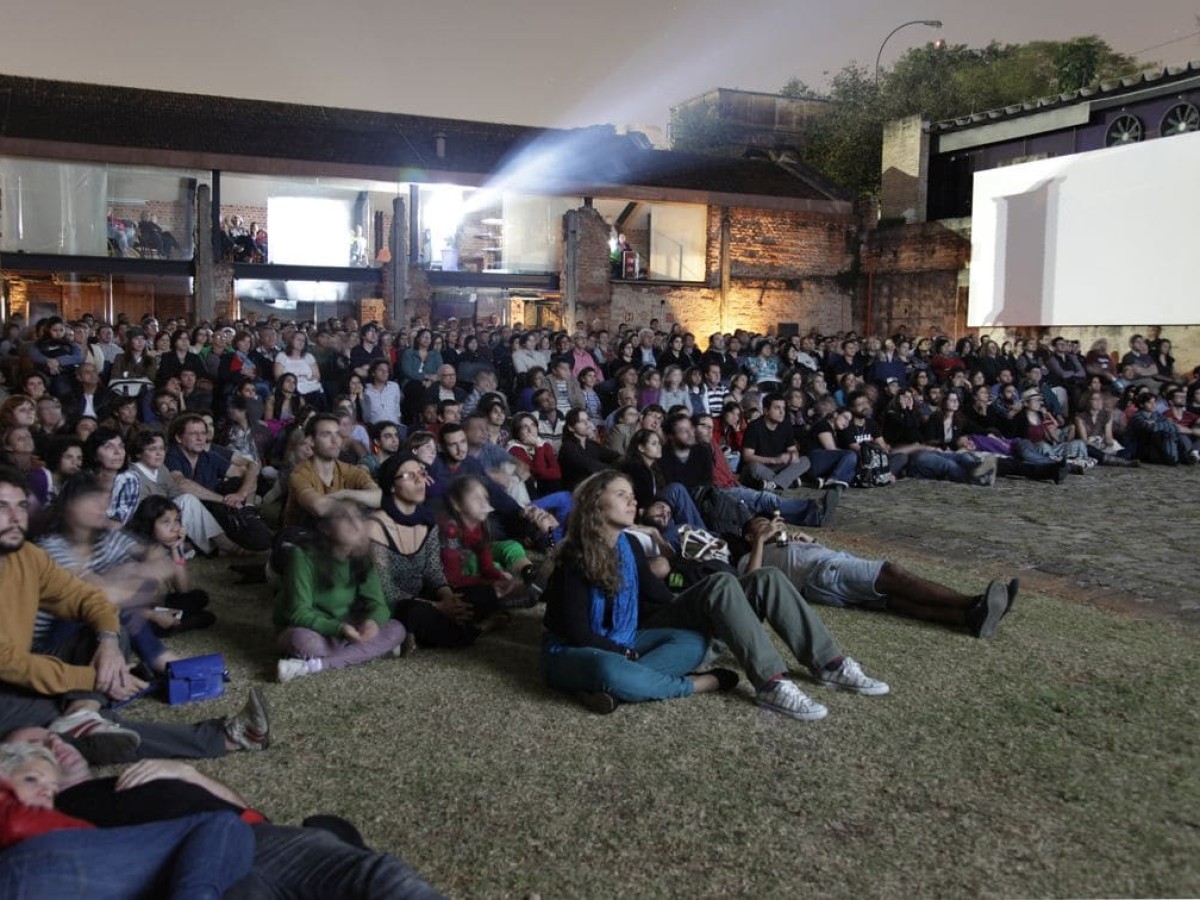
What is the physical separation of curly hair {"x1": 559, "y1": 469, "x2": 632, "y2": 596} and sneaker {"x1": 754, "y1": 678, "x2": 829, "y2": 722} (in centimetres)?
74

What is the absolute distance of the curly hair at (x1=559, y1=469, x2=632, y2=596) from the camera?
4207 mm

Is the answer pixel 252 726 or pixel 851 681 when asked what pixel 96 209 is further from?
pixel 851 681

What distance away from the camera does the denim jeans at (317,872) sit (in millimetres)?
2348

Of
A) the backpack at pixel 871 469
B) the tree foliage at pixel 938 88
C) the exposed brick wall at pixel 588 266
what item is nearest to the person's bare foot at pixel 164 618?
the backpack at pixel 871 469

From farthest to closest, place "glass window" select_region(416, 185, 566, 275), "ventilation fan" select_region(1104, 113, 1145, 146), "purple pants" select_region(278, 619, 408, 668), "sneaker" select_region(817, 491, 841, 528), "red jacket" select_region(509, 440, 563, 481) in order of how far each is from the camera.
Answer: "glass window" select_region(416, 185, 566, 275) < "ventilation fan" select_region(1104, 113, 1145, 146) < "red jacket" select_region(509, 440, 563, 481) < "sneaker" select_region(817, 491, 841, 528) < "purple pants" select_region(278, 619, 408, 668)

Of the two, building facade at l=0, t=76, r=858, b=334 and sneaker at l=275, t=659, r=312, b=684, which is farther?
building facade at l=0, t=76, r=858, b=334

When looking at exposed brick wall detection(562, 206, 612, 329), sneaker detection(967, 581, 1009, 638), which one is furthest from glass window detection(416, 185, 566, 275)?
sneaker detection(967, 581, 1009, 638)

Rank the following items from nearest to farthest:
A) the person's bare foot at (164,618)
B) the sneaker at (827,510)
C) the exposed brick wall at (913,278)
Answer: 1. the person's bare foot at (164,618)
2. the sneaker at (827,510)
3. the exposed brick wall at (913,278)

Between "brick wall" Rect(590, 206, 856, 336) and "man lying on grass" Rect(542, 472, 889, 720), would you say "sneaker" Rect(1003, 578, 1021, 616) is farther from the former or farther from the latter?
"brick wall" Rect(590, 206, 856, 336)

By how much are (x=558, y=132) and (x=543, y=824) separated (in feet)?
76.4

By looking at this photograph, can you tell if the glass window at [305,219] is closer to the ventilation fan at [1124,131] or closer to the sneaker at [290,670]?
the ventilation fan at [1124,131]

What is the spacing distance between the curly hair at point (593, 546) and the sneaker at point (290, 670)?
1.34 meters

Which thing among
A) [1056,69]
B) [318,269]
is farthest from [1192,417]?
[1056,69]

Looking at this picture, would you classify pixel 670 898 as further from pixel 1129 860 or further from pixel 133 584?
pixel 133 584
